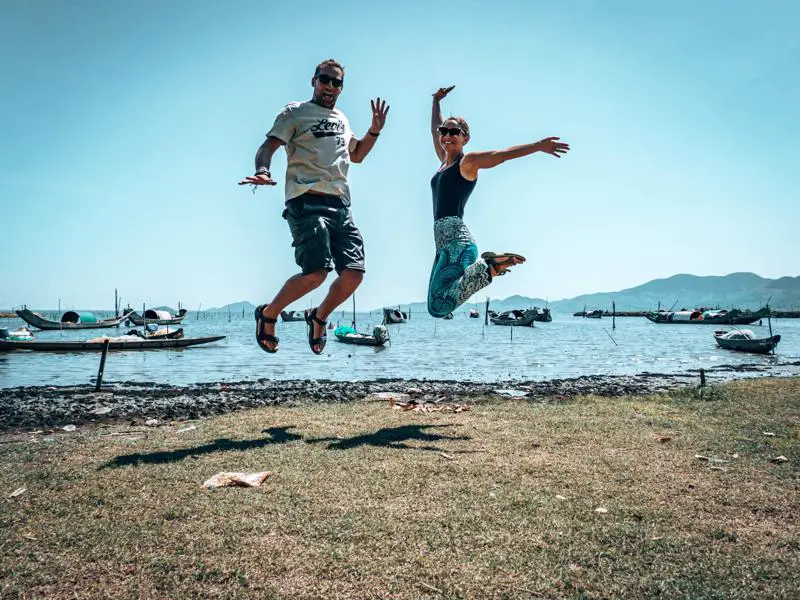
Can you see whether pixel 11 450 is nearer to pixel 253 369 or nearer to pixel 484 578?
pixel 484 578

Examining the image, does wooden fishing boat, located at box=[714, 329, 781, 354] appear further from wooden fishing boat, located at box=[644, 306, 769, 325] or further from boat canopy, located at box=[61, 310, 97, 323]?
boat canopy, located at box=[61, 310, 97, 323]

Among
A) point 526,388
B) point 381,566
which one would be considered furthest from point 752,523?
point 526,388

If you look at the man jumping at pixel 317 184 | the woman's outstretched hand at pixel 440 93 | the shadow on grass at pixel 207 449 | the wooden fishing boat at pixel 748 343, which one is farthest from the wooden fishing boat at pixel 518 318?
the man jumping at pixel 317 184

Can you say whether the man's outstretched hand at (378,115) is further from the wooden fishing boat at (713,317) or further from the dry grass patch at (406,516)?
the wooden fishing boat at (713,317)

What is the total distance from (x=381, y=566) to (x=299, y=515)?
86 centimetres

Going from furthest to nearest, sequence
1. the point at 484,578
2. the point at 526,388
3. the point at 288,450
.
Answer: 1. the point at 526,388
2. the point at 288,450
3. the point at 484,578

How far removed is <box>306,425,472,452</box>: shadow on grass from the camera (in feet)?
17.2

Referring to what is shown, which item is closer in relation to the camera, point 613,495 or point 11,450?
point 613,495

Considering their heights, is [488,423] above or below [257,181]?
below

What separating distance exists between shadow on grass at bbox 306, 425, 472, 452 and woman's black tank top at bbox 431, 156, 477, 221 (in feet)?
7.88

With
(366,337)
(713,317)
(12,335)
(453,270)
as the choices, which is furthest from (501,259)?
(713,317)

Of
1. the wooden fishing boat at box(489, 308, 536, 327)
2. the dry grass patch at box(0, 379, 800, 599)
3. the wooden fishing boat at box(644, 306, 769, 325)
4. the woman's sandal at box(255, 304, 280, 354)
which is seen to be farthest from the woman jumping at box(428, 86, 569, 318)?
the wooden fishing boat at box(644, 306, 769, 325)

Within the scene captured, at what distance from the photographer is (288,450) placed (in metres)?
5.06

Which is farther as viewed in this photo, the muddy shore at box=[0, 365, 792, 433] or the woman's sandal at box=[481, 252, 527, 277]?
the muddy shore at box=[0, 365, 792, 433]
